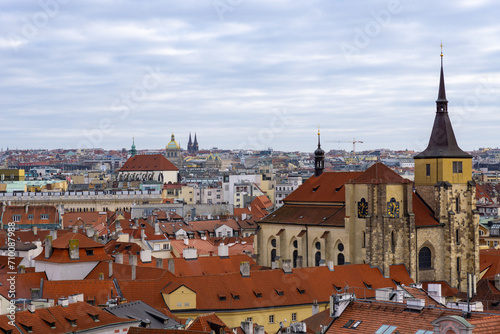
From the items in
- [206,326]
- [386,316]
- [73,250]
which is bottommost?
[206,326]

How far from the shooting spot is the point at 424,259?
86750 millimetres

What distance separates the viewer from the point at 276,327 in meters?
67.1

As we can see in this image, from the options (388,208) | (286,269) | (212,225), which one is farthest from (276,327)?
(212,225)

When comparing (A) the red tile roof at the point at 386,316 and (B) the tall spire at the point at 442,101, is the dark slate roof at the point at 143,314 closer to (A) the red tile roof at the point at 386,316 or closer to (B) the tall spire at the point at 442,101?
(A) the red tile roof at the point at 386,316

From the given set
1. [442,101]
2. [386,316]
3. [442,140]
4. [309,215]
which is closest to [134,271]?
[309,215]

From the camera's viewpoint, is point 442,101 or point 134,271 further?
point 442,101

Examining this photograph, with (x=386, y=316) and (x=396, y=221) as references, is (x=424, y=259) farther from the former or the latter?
(x=386, y=316)

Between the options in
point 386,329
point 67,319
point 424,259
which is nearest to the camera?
point 386,329

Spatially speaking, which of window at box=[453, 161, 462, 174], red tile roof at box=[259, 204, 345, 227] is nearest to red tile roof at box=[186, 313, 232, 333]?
red tile roof at box=[259, 204, 345, 227]

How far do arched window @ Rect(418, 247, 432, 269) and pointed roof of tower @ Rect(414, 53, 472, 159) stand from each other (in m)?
8.38

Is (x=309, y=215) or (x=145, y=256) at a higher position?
(x=309, y=215)

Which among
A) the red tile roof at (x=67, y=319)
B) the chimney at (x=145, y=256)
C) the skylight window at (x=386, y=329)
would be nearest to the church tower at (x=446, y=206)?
the chimney at (x=145, y=256)

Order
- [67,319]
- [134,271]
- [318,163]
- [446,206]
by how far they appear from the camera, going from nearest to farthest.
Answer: [67,319]
[134,271]
[446,206]
[318,163]

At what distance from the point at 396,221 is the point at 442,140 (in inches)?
378
